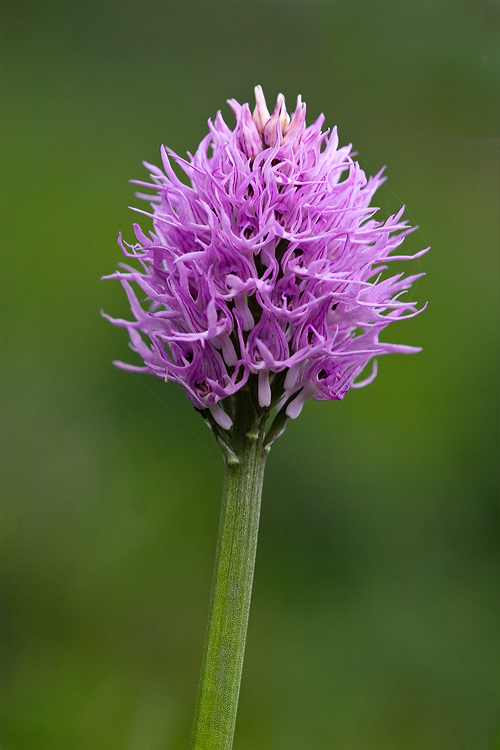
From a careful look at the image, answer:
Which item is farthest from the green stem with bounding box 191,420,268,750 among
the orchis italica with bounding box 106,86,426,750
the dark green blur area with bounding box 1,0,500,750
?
the dark green blur area with bounding box 1,0,500,750

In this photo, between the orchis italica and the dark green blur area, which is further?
the dark green blur area

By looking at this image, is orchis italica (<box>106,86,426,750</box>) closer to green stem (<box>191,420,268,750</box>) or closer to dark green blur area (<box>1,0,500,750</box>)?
green stem (<box>191,420,268,750</box>)

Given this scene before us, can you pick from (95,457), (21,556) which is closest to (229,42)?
(95,457)

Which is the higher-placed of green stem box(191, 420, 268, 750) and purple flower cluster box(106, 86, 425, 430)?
purple flower cluster box(106, 86, 425, 430)

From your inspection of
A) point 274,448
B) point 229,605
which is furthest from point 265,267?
point 274,448

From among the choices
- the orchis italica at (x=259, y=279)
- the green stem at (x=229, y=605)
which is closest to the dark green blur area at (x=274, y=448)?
the green stem at (x=229, y=605)

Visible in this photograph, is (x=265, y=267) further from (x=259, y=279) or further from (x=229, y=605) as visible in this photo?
(x=229, y=605)

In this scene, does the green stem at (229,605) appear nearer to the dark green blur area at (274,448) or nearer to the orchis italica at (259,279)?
the orchis italica at (259,279)
